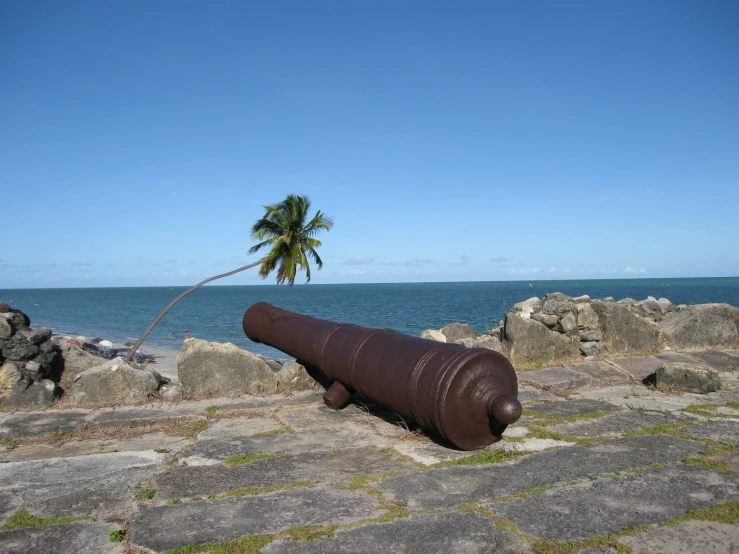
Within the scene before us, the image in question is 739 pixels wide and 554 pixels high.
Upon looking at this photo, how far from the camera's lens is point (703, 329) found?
8953mm

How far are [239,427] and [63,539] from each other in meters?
2.43

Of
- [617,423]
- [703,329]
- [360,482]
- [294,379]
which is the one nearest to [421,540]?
[360,482]

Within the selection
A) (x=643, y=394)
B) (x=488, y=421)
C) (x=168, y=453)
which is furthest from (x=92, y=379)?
(x=643, y=394)

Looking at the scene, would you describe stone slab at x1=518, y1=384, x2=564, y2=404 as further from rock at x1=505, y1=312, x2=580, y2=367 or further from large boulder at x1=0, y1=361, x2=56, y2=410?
large boulder at x1=0, y1=361, x2=56, y2=410

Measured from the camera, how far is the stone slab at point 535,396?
628 cm

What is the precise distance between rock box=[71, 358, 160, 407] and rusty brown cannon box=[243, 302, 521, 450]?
2.24 metres

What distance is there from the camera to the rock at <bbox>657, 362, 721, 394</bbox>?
6383 mm

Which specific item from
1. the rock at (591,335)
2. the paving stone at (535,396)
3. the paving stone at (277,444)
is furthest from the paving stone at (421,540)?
the rock at (591,335)

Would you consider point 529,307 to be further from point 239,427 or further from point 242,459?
point 242,459

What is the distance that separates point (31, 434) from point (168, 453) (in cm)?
158

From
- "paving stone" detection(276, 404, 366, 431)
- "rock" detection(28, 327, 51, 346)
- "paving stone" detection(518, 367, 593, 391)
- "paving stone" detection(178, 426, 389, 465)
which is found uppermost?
"rock" detection(28, 327, 51, 346)

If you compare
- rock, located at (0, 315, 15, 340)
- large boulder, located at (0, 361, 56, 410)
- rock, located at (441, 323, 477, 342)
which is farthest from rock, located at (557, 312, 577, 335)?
rock, located at (0, 315, 15, 340)

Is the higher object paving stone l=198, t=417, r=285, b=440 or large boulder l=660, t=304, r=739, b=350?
large boulder l=660, t=304, r=739, b=350

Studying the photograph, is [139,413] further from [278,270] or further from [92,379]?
[278,270]
